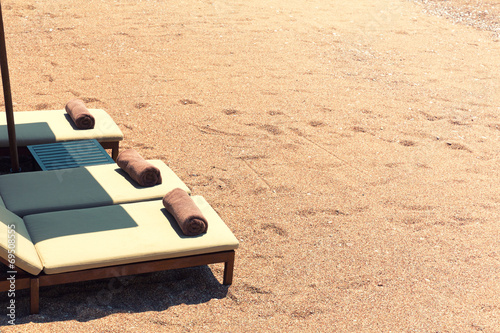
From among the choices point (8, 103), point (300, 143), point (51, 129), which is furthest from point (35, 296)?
point (300, 143)

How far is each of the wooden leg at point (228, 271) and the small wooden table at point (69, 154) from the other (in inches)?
74.5

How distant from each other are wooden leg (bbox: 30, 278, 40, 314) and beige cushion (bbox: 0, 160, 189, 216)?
2.62 feet

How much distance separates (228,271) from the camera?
15.4 feet

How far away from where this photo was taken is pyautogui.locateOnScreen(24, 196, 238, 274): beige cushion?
13.6ft

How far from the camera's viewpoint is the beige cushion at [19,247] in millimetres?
3949

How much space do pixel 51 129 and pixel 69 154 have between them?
58cm

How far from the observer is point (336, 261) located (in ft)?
17.2

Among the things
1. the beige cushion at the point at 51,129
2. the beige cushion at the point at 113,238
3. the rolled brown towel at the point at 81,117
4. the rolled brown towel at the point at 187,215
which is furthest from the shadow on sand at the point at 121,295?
the rolled brown towel at the point at 81,117

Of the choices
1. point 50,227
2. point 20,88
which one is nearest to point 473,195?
point 50,227

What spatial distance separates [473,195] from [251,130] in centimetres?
291

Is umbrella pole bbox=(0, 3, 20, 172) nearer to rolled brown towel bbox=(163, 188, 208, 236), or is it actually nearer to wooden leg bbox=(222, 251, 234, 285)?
rolled brown towel bbox=(163, 188, 208, 236)

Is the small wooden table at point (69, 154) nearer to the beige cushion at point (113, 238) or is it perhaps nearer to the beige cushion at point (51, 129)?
the beige cushion at point (51, 129)

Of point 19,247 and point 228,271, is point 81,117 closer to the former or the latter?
point 19,247

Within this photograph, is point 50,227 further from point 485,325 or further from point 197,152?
point 485,325
